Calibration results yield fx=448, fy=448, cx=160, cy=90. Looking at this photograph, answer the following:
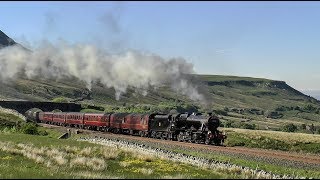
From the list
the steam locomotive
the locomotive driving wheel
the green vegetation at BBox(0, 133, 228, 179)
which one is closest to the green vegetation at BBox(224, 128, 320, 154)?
the steam locomotive

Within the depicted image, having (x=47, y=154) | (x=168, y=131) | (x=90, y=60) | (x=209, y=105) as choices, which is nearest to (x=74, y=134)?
(x=168, y=131)

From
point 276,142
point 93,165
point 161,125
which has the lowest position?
point 276,142

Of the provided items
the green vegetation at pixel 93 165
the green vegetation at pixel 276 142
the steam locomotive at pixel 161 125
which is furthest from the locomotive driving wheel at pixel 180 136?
the green vegetation at pixel 93 165

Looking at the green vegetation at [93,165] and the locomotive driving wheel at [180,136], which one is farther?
the locomotive driving wheel at [180,136]

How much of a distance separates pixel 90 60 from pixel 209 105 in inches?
4706

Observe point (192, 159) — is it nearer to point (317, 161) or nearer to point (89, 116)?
point (317, 161)

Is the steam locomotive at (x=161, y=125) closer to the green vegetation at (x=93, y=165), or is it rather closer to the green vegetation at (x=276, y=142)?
the green vegetation at (x=276, y=142)

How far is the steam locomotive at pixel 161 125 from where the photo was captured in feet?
161

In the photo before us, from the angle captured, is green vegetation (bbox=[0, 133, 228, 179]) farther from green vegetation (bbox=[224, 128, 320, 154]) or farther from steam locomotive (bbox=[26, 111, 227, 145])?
green vegetation (bbox=[224, 128, 320, 154])

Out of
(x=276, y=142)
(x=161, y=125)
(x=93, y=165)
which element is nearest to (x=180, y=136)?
(x=161, y=125)

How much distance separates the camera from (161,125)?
5562cm

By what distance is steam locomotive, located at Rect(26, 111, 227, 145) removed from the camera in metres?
48.9

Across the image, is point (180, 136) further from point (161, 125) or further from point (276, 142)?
point (276, 142)

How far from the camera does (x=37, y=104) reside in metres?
119
